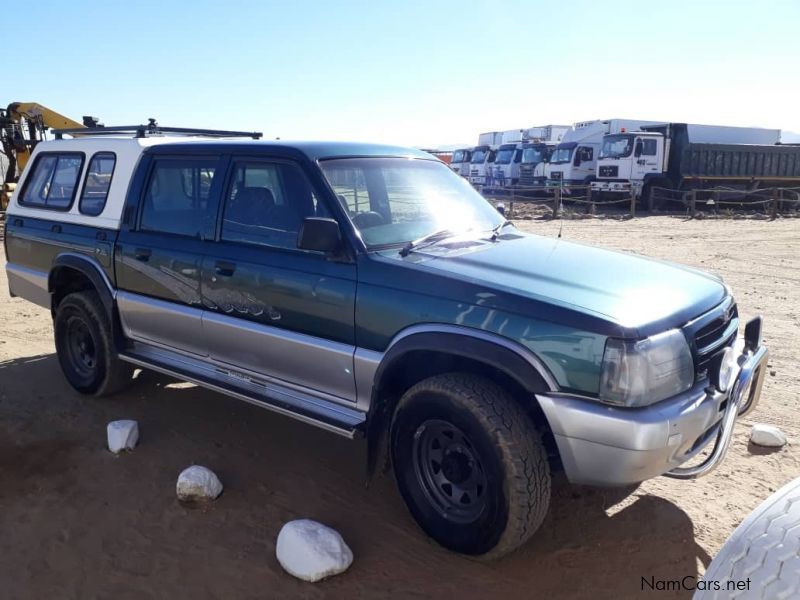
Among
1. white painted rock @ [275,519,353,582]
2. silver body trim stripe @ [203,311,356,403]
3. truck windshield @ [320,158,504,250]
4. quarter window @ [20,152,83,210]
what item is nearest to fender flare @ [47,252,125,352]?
quarter window @ [20,152,83,210]

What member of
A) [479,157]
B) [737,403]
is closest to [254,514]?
[737,403]

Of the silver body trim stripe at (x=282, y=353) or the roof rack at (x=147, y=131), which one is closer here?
the silver body trim stripe at (x=282, y=353)

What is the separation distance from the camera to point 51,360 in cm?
610

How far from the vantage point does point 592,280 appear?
10.4 ft

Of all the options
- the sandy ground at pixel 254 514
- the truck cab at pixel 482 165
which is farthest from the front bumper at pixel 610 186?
the sandy ground at pixel 254 514

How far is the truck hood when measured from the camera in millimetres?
2822

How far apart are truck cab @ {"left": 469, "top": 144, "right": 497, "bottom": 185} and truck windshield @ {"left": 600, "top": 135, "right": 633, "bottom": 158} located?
752 cm

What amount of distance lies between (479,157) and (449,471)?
Answer: 31239mm

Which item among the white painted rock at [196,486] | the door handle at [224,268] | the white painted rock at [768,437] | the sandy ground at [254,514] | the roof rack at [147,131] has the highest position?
the roof rack at [147,131]

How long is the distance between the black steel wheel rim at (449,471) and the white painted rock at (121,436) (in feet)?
6.80

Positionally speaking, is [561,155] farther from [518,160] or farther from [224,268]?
[224,268]

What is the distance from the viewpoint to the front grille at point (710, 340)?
2953mm

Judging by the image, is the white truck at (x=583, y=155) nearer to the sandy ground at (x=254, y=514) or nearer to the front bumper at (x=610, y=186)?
the front bumper at (x=610, y=186)

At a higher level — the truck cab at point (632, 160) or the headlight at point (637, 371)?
the truck cab at point (632, 160)
